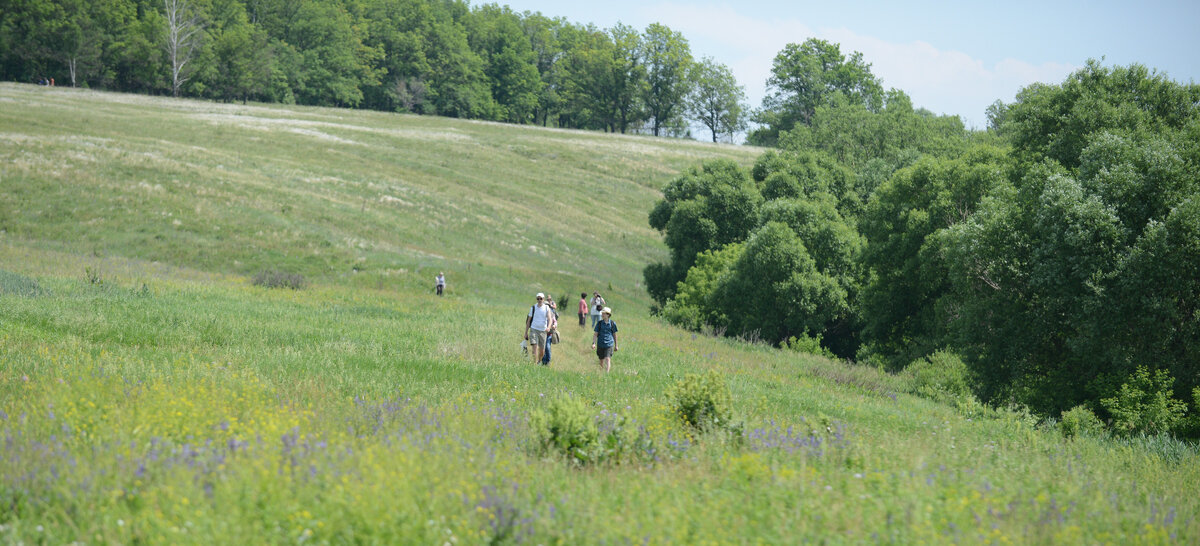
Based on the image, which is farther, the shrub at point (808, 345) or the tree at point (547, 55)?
the tree at point (547, 55)

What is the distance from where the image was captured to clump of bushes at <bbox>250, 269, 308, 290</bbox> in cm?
2980

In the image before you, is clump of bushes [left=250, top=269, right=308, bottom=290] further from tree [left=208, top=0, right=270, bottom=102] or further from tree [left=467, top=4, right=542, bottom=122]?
tree [left=467, top=4, right=542, bottom=122]

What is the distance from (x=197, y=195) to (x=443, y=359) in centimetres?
3300

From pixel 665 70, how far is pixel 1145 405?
112542 millimetres

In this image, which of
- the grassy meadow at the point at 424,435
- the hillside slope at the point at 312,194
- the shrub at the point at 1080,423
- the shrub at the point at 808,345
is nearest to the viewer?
the grassy meadow at the point at 424,435

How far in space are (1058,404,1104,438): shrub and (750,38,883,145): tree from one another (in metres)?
99.5

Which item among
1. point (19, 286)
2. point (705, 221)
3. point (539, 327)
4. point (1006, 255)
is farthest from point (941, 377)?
point (19, 286)

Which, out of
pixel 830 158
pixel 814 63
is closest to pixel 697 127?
pixel 814 63

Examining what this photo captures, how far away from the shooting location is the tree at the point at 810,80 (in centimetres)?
11388

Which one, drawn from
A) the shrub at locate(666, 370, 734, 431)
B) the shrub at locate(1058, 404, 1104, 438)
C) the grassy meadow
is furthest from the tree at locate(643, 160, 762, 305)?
the shrub at locate(666, 370, 734, 431)

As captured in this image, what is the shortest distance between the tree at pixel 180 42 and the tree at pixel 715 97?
69191 millimetres

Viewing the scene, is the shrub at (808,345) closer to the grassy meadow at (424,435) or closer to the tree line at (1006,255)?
the tree line at (1006,255)

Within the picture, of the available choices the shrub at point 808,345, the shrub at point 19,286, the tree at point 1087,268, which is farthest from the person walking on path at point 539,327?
the shrub at point 808,345

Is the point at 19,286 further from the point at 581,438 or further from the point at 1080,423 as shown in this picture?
the point at 1080,423
